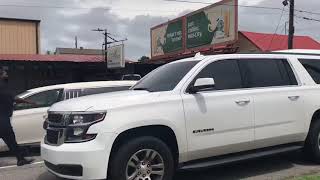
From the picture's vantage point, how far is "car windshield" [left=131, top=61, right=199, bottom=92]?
7.24 m

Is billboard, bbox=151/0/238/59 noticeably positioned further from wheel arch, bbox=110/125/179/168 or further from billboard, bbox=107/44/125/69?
wheel arch, bbox=110/125/179/168

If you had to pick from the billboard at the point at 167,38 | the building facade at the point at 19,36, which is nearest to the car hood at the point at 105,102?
the billboard at the point at 167,38

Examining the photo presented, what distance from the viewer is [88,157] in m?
6.21

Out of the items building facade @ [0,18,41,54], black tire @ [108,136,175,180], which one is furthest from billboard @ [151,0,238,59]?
black tire @ [108,136,175,180]

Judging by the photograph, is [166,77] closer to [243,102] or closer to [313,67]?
[243,102]

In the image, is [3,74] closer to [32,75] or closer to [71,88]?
[71,88]

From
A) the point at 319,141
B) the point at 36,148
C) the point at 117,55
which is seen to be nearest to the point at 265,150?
the point at 319,141

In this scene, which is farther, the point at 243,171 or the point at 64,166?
the point at 243,171

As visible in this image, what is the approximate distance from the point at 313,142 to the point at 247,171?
1.21 m

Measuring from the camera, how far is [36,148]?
1169 centimetres

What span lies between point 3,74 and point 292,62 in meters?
5.06

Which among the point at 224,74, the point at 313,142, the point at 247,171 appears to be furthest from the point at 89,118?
the point at 313,142

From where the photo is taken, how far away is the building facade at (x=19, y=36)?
32.2 metres

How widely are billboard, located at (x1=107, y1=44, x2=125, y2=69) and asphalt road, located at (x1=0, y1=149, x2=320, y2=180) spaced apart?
19413 mm
